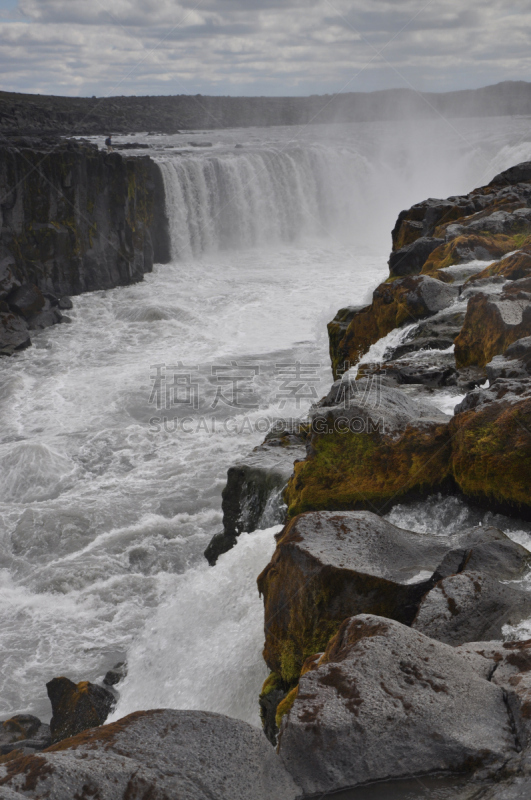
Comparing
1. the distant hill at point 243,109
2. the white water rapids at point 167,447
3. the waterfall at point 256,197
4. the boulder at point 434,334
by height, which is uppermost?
the distant hill at point 243,109

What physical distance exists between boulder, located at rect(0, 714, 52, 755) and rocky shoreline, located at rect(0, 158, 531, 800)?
0.02m

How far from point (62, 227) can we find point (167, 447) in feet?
41.0

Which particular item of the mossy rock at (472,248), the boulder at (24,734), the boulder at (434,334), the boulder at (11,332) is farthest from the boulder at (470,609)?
the boulder at (11,332)

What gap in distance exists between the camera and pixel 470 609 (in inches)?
151

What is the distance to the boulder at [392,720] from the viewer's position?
2775 mm

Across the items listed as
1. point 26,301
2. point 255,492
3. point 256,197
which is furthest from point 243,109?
point 255,492

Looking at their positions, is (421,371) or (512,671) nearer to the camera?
(512,671)

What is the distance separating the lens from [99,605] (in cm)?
882

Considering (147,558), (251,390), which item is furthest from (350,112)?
(147,558)

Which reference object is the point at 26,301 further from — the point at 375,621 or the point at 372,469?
the point at 375,621

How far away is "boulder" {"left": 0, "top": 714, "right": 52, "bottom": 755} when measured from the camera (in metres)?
6.37

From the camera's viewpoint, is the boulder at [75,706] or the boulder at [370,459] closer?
the boulder at [370,459]

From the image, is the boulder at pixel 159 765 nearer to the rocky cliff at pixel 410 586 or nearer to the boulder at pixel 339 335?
the rocky cliff at pixel 410 586

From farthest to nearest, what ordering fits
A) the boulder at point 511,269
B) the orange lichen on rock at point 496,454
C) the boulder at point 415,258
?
the boulder at point 415,258 → the boulder at point 511,269 → the orange lichen on rock at point 496,454
